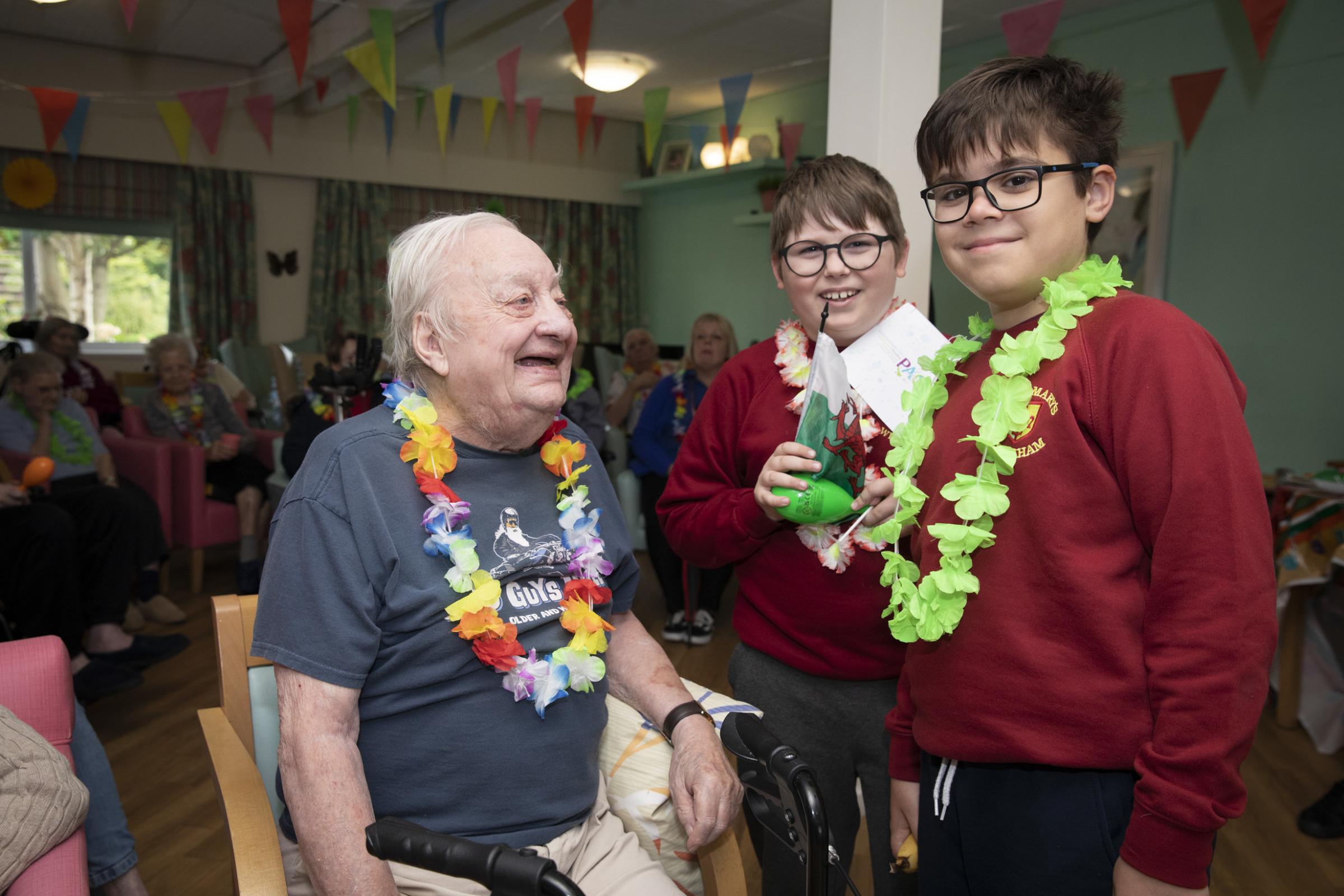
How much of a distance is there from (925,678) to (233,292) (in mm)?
8075

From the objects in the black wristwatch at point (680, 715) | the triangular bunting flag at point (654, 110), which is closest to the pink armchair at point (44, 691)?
the black wristwatch at point (680, 715)

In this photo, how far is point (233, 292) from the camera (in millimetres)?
7762

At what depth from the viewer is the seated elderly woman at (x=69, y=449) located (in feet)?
12.6

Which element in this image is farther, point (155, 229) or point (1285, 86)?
point (155, 229)

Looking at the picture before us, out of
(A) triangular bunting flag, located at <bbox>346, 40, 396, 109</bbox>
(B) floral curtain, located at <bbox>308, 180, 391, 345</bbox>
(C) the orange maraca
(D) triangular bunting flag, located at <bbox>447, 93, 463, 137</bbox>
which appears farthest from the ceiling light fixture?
(C) the orange maraca

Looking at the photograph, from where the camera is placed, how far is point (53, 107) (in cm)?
575

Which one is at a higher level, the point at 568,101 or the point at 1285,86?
the point at 568,101

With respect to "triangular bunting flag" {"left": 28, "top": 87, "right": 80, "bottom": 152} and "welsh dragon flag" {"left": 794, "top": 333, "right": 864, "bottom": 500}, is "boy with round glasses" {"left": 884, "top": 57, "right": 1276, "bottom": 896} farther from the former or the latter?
"triangular bunting flag" {"left": 28, "top": 87, "right": 80, "bottom": 152}

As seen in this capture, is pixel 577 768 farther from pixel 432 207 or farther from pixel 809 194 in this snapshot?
pixel 432 207

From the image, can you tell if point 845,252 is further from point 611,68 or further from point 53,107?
point 53,107

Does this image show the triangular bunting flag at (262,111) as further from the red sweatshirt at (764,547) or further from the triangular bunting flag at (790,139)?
the red sweatshirt at (764,547)

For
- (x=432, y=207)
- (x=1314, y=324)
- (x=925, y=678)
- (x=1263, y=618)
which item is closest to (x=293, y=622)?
(x=925, y=678)

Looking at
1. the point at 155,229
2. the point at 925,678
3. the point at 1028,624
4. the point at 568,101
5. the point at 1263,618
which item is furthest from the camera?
the point at 568,101

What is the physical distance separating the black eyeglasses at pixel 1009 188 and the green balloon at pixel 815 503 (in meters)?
0.40
